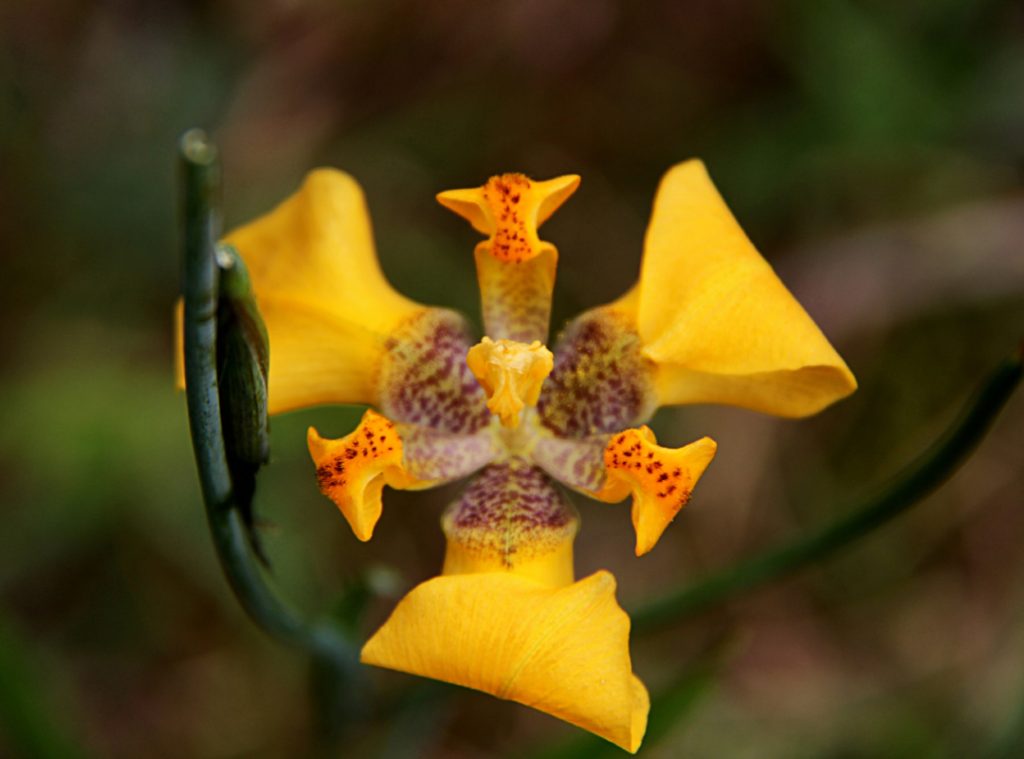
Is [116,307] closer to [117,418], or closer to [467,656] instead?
[117,418]

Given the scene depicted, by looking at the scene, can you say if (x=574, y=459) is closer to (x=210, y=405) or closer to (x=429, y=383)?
(x=429, y=383)

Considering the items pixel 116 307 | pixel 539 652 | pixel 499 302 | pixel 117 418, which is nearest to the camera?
pixel 539 652

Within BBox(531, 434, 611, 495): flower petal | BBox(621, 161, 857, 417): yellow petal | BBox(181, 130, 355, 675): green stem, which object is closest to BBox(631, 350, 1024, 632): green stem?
BBox(621, 161, 857, 417): yellow petal

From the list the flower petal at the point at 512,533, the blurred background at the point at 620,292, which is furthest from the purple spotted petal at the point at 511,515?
the blurred background at the point at 620,292

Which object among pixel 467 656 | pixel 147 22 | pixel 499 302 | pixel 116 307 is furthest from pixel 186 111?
pixel 467 656

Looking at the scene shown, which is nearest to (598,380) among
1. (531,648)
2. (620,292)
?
(531,648)

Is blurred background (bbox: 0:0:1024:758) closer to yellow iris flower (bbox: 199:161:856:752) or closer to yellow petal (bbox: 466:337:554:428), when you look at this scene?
yellow iris flower (bbox: 199:161:856:752)
